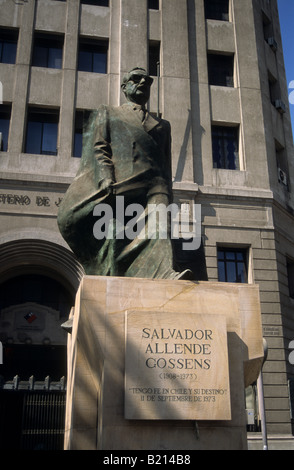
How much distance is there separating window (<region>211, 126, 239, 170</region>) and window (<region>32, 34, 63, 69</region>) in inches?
279

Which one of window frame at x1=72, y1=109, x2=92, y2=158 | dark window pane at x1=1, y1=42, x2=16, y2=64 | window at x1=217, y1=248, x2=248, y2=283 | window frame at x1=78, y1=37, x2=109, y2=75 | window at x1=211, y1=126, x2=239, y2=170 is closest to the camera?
window at x1=217, y1=248, x2=248, y2=283

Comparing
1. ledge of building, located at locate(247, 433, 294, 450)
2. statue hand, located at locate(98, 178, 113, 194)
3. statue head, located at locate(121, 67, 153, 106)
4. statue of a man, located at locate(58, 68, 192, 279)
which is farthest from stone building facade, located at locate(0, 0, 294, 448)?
statue hand, located at locate(98, 178, 113, 194)

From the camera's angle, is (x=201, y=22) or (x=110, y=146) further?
(x=201, y=22)

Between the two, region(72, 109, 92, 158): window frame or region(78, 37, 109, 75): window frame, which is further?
region(78, 37, 109, 75): window frame

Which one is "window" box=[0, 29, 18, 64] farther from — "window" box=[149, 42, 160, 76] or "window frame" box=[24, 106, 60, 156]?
"window" box=[149, 42, 160, 76]

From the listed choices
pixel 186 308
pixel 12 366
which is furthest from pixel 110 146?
pixel 12 366

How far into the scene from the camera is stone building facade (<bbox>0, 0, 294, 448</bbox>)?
17391mm

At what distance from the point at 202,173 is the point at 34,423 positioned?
1198 centimetres

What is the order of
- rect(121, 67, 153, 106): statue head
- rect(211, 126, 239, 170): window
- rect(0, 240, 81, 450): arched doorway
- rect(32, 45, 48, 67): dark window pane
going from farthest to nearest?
rect(211, 126, 239, 170): window < rect(32, 45, 48, 67): dark window pane < rect(0, 240, 81, 450): arched doorway < rect(121, 67, 153, 106): statue head

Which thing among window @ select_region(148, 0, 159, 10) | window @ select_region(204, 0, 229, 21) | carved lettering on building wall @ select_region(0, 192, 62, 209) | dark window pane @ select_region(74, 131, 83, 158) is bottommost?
carved lettering on building wall @ select_region(0, 192, 62, 209)

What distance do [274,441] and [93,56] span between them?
16151 millimetres

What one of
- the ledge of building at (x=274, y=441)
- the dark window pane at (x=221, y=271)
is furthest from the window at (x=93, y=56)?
the ledge of building at (x=274, y=441)

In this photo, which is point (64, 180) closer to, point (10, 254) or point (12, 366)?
point (10, 254)
